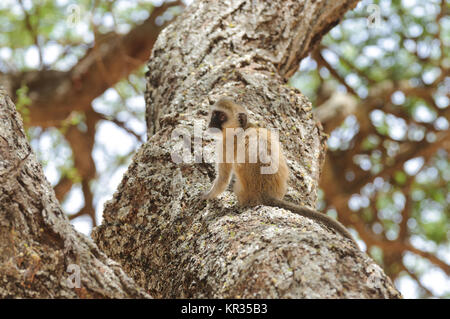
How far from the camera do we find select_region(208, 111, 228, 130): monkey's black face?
150 inches

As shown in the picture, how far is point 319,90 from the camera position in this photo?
9578mm

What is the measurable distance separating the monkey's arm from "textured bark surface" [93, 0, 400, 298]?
6 cm

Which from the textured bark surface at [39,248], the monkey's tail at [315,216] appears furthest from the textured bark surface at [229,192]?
the textured bark surface at [39,248]

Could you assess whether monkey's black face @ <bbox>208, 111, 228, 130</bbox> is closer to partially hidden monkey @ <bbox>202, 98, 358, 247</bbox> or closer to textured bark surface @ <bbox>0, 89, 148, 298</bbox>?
partially hidden monkey @ <bbox>202, 98, 358, 247</bbox>

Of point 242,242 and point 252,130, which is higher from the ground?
point 252,130

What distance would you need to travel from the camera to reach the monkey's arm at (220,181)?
11.3 ft

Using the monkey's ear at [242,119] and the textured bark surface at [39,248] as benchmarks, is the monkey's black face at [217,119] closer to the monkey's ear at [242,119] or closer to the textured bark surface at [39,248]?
the monkey's ear at [242,119]

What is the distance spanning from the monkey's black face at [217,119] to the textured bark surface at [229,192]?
0.37ft

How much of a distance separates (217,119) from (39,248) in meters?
1.83

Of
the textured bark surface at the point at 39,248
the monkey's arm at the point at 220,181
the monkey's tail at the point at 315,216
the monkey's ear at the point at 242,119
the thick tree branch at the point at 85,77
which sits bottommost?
the textured bark surface at the point at 39,248

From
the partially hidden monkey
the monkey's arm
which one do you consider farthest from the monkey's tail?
the monkey's arm

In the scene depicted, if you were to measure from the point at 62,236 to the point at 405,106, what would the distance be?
26.0 ft
